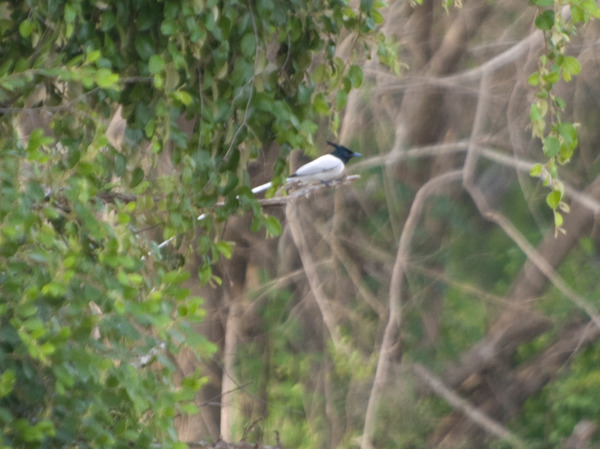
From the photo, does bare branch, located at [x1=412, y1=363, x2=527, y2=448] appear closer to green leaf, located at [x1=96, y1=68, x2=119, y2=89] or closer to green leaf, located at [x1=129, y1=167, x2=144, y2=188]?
green leaf, located at [x1=129, y1=167, x2=144, y2=188]

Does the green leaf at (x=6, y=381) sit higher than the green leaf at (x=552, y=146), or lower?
lower

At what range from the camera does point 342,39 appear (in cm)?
616

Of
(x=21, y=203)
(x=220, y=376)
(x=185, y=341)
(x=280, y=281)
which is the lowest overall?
(x=220, y=376)

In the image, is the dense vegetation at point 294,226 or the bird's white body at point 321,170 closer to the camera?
the dense vegetation at point 294,226

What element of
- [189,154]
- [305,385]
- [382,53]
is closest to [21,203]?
[189,154]

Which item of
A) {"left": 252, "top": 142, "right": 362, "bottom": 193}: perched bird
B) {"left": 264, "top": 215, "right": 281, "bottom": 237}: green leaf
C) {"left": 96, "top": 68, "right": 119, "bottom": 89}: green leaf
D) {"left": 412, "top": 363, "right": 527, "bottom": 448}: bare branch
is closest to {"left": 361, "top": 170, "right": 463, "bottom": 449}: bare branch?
{"left": 412, "top": 363, "right": 527, "bottom": 448}: bare branch

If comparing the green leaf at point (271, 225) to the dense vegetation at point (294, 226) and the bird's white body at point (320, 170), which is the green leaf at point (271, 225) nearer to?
the dense vegetation at point (294, 226)

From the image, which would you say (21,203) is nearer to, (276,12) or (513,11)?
(276,12)

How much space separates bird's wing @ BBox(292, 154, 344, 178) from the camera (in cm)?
496

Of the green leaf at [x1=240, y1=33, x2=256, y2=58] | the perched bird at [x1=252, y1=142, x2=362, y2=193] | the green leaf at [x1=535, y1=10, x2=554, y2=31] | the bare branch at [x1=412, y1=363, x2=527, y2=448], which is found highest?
the green leaf at [x1=535, y1=10, x2=554, y2=31]

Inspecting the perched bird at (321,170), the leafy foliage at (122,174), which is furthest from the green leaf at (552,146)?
the perched bird at (321,170)

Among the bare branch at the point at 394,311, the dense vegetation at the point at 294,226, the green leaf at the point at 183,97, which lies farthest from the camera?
the bare branch at the point at 394,311

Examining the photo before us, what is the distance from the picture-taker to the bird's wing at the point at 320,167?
496 cm

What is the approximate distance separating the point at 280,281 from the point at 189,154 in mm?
4626
